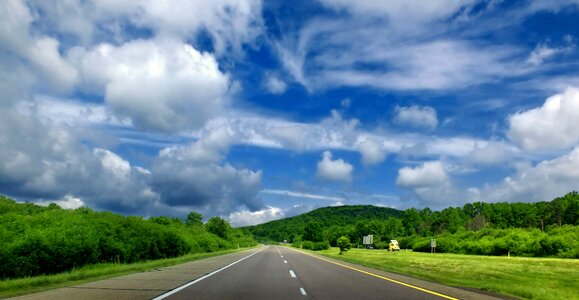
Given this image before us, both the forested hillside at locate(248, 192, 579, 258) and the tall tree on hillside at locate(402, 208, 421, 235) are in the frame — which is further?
the tall tree on hillside at locate(402, 208, 421, 235)

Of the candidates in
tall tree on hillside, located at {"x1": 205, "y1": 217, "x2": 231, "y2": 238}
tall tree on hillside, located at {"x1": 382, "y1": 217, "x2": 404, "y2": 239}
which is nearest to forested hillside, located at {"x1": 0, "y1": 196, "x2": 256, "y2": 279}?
tall tree on hillside, located at {"x1": 205, "y1": 217, "x2": 231, "y2": 238}

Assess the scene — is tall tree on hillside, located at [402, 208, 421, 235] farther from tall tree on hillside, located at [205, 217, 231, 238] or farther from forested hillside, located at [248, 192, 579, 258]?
tall tree on hillside, located at [205, 217, 231, 238]

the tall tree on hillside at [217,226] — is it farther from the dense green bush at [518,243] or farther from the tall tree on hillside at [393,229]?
the tall tree on hillside at [393,229]

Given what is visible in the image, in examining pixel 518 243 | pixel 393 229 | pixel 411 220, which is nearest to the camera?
pixel 518 243

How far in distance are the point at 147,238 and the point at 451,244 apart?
218ft

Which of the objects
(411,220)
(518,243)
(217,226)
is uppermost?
(411,220)

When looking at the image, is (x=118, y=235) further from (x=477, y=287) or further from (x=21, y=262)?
(x=477, y=287)

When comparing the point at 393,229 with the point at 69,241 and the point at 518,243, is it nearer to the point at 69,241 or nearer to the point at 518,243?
the point at 518,243

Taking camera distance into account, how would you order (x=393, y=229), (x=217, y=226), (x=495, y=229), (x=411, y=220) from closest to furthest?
(x=495, y=229) → (x=217, y=226) → (x=393, y=229) → (x=411, y=220)

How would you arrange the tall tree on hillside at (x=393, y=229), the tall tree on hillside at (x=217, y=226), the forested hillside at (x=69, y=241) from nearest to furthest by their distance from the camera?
the forested hillside at (x=69, y=241), the tall tree on hillside at (x=217, y=226), the tall tree on hillside at (x=393, y=229)

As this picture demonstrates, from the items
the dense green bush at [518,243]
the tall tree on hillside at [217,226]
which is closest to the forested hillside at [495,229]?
the dense green bush at [518,243]

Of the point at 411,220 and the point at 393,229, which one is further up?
the point at 411,220

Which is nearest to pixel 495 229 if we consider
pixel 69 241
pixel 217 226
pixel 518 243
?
pixel 518 243

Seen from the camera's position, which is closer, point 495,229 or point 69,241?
point 69,241
